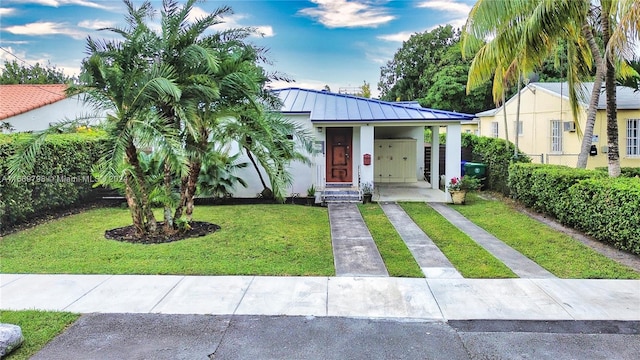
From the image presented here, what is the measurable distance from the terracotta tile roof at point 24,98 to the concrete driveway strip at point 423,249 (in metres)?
14.5

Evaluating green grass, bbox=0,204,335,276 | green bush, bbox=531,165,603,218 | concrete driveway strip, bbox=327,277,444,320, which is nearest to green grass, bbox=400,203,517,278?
concrete driveway strip, bbox=327,277,444,320

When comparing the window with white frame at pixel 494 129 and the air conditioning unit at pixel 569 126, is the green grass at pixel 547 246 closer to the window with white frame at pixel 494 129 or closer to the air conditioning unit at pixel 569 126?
the air conditioning unit at pixel 569 126

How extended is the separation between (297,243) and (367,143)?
6528 millimetres

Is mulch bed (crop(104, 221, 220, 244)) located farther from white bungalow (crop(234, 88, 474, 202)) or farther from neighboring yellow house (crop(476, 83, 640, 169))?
neighboring yellow house (crop(476, 83, 640, 169))

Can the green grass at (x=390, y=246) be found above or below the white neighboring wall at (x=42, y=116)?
below

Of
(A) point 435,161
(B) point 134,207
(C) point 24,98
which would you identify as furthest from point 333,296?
(C) point 24,98

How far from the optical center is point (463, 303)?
511 centimetres

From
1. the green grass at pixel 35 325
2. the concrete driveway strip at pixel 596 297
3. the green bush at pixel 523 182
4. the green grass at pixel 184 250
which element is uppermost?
the green bush at pixel 523 182

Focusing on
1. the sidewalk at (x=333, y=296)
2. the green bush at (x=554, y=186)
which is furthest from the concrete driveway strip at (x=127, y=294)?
the green bush at (x=554, y=186)

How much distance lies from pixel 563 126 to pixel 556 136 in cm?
80

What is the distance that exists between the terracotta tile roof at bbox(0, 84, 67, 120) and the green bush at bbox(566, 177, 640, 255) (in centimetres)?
1814

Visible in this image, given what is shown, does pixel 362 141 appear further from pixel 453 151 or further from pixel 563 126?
pixel 563 126

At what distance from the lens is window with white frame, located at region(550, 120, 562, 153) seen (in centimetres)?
1641

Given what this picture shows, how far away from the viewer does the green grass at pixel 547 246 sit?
6.34 metres
